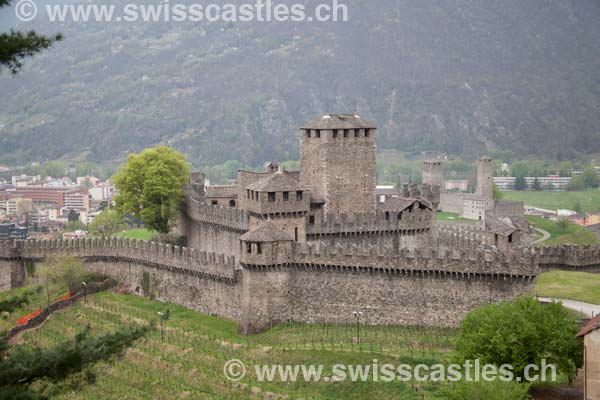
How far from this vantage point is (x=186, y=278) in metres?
56.8

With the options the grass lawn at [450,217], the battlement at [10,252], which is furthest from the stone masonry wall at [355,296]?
the grass lawn at [450,217]

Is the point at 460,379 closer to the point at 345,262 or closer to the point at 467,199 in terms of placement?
the point at 345,262

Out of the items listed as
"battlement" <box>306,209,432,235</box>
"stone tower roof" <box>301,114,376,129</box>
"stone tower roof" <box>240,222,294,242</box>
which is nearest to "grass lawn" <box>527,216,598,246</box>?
"battlement" <box>306,209,432,235</box>

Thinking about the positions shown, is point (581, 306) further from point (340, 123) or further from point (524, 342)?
point (340, 123)

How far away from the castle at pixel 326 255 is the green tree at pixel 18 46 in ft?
83.6

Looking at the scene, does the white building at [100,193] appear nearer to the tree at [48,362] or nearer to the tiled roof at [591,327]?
the tiled roof at [591,327]

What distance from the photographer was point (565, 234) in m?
105

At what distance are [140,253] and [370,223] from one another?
13800mm

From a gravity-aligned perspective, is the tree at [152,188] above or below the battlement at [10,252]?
above

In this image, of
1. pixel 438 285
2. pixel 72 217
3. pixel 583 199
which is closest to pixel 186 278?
pixel 438 285

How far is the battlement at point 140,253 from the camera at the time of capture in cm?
5394

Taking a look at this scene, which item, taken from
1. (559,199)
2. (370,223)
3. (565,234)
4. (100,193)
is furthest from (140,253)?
(559,199)

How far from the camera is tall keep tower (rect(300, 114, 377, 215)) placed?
2297 inches

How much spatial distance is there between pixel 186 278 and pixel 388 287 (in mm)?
12830
